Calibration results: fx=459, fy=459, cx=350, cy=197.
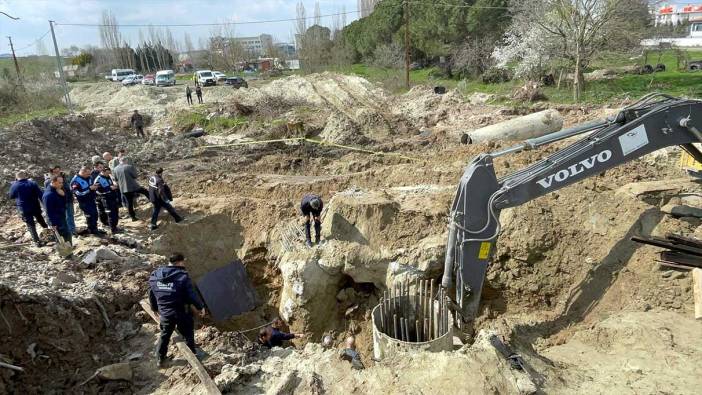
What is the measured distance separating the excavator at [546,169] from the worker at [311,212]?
271 centimetres

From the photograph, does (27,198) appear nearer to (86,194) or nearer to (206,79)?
(86,194)

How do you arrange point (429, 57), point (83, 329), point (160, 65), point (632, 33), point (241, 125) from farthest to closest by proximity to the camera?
point (160, 65), point (429, 57), point (632, 33), point (241, 125), point (83, 329)

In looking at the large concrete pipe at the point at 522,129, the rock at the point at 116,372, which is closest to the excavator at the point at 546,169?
the rock at the point at 116,372

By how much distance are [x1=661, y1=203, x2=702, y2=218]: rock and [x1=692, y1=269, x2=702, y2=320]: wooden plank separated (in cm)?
120

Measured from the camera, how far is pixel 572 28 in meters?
20.6

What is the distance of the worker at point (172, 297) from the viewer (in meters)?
5.59

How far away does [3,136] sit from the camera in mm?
14359

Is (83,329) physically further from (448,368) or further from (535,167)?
(535,167)

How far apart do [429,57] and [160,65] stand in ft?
118

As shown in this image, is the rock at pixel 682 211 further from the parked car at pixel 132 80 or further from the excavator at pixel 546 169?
the parked car at pixel 132 80

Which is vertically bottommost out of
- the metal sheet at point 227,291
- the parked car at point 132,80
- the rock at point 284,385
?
the metal sheet at point 227,291

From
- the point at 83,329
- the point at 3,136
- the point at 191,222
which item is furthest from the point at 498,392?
the point at 3,136

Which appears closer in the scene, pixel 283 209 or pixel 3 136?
pixel 283 209

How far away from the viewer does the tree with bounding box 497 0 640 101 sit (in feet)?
64.5
